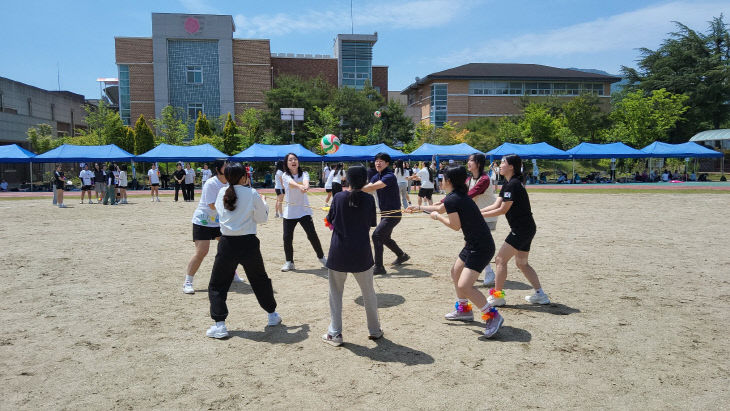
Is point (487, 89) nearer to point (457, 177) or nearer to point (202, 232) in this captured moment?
point (202, 232)

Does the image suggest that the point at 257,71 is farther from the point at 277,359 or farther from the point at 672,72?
the point at 277,359

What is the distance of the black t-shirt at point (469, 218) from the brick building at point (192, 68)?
184 feet

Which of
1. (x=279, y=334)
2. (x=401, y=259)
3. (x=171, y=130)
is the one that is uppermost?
(x=171, y=130)

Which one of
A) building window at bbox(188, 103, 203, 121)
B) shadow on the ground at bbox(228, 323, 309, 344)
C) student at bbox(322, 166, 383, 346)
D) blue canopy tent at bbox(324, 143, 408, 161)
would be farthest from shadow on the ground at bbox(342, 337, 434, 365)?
building window at bbox(188, 103, 203, 121)

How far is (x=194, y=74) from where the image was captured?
2344 inches

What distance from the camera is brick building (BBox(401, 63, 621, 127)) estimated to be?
6581cm

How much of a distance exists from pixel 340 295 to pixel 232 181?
166 centimetres

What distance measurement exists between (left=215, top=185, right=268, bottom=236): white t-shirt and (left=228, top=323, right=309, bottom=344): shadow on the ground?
114cm

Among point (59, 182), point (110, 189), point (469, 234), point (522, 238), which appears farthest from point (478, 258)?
point (110, 189)

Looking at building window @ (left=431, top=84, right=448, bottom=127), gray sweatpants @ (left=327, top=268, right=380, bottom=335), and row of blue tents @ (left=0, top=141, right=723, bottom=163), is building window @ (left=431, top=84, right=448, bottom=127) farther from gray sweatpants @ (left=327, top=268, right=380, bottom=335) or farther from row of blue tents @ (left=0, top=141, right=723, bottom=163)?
gray sweatpants @ (left=327, top=268, right=380, bottom=335)

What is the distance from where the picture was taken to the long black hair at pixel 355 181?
177 inches

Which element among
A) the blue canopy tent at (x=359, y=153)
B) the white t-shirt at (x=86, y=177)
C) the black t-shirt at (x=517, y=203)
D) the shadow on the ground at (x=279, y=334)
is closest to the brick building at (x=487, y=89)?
the blue canopy tent at (x=359, y=153)

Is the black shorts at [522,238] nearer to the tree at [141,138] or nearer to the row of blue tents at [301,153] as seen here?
the row of blue tents at [301,153]

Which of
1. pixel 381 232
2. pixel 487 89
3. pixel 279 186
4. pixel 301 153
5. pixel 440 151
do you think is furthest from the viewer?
pixel 487 89
